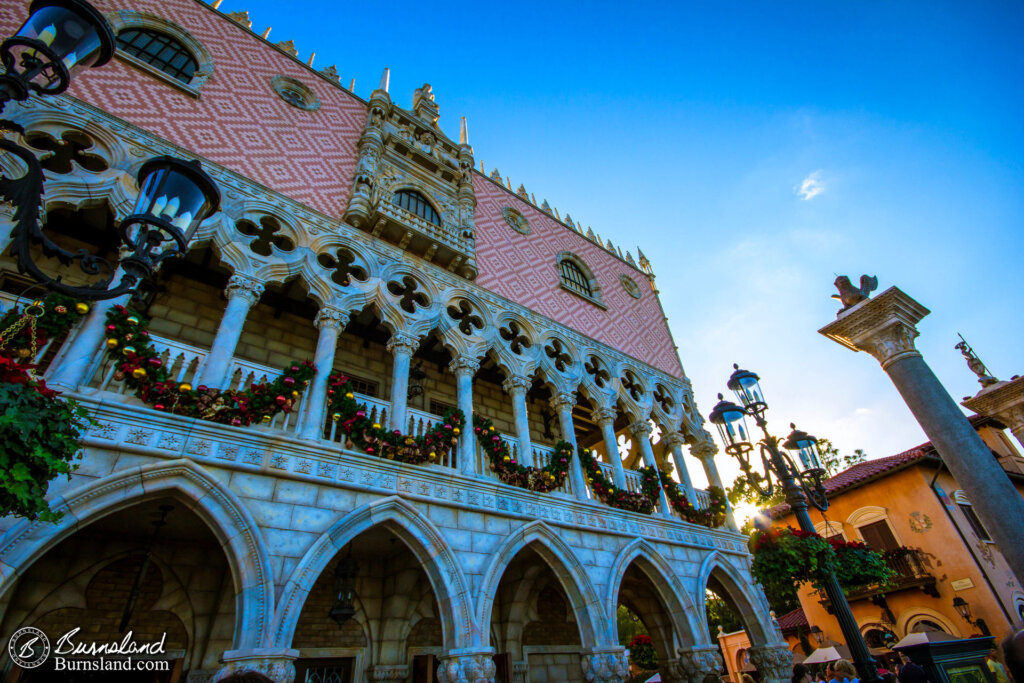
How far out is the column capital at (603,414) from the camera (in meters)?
11.6

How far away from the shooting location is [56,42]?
3586 mm

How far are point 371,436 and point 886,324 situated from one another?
797 centimetres

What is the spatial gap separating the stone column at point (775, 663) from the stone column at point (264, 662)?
9313 mm

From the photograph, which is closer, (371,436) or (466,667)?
(466,667)

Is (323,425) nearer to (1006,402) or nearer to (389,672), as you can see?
(389,672)

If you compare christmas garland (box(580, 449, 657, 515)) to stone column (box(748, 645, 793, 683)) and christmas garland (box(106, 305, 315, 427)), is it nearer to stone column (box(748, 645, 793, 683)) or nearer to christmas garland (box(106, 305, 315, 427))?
stone column (box(748, 645, 793, 683))

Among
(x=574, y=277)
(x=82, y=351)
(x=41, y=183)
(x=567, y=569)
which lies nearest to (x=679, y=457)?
(x=567, y=569)

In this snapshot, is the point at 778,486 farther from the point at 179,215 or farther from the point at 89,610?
the point at 89,610

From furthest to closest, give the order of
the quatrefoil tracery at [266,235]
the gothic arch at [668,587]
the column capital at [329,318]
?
1. the gothic arch at [668,587]
2. the quatrefoil tracery at [266,235]
3. the column capital at [329,318]

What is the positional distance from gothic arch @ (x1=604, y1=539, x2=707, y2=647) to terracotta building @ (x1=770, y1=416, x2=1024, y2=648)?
6717 millimetres

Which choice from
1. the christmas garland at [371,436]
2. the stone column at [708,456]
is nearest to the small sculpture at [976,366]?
the stone column at [708,456]

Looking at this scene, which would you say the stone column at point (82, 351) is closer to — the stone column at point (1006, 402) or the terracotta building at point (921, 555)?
the stone column at point (1006, 402)

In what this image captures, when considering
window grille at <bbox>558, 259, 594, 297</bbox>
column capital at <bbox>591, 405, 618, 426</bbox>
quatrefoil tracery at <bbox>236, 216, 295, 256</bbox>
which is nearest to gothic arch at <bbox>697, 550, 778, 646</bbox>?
column capital at <bbox>591, 405, 618, 426</bbox>

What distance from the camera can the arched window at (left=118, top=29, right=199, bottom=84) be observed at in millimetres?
9688
